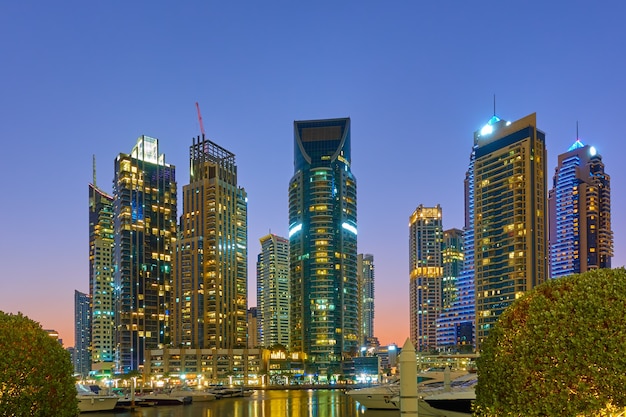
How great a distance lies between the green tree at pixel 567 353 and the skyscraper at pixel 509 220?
487 ft

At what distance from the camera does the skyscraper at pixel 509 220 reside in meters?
161

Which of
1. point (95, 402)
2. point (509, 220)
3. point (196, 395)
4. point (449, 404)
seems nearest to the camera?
point (449, 404)

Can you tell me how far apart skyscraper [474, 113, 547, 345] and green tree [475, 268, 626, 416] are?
14841 cm

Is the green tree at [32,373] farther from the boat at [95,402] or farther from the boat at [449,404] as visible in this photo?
the boat at [95,402]

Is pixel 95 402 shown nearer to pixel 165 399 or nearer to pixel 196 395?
pixel 165 399

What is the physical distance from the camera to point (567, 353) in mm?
15750

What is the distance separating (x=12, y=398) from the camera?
64.9 feet

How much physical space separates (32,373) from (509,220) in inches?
6315

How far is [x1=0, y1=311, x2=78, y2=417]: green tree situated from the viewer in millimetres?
19766

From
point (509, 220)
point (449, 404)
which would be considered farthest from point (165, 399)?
point (509, 220)

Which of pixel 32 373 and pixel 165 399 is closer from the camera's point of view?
pixel 32 373

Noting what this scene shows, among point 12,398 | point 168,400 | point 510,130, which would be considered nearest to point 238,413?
point 168,400

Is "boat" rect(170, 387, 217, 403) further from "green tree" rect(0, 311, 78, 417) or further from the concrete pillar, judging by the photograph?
the concrete pillar

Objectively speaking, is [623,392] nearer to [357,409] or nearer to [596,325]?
[596,325]
